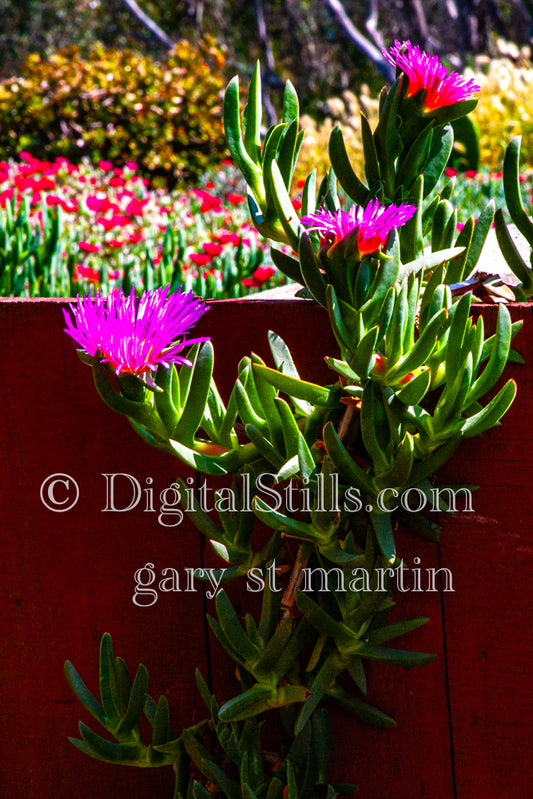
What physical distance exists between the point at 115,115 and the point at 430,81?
22.3ft

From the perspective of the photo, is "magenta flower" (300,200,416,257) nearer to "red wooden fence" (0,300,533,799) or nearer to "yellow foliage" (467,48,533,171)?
"red wooden fence" (0,300,533,799)

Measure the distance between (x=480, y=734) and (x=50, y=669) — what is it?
591 mm

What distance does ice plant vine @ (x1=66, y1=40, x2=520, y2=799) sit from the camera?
0.91 m

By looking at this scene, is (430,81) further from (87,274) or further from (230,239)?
(230,239)

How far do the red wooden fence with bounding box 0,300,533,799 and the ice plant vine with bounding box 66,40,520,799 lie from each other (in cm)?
7

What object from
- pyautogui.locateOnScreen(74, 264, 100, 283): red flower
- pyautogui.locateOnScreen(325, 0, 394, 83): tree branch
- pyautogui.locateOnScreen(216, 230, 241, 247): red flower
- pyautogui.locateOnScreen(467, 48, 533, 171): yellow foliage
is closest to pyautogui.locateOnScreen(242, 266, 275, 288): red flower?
pyautogui.locateOnScreen(74, 264, 100, 283): red flower

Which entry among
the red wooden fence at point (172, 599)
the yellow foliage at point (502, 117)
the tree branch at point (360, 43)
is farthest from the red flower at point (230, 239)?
the tree branch at point (360, 43)

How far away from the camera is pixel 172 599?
1.19 m

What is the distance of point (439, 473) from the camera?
1089 mm

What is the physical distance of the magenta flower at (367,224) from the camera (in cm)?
87

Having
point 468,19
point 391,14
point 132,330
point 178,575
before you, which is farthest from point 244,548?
point 391,14

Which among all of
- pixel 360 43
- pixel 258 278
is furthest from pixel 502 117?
pixel 258 278

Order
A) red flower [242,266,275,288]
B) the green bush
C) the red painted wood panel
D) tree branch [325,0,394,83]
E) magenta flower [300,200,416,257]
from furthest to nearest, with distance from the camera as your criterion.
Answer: tree branch [325,0,394,83], the green bush, red flower [242,266,275,288], the red painted wood panel, magenta flower [300,200,416,257]

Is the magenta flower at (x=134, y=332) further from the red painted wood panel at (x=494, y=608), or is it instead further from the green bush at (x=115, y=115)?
the green bush at (x=115, y=115)
